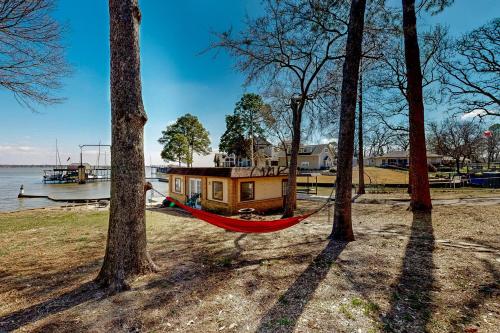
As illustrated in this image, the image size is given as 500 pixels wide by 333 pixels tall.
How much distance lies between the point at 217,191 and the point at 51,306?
10.5 m

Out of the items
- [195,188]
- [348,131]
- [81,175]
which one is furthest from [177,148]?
[348,131]

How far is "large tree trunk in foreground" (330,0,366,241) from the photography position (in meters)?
5.36

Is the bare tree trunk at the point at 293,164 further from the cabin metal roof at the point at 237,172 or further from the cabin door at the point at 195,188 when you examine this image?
the cabin door at the point at 195,188

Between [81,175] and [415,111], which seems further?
[81,175]

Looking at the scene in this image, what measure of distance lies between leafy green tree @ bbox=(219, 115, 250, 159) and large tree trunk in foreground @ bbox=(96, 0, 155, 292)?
29.7m

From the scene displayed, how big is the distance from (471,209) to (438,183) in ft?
41.8

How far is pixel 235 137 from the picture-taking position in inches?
1310

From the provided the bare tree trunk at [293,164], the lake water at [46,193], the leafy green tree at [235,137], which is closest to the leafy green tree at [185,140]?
the lake water at [46,193]

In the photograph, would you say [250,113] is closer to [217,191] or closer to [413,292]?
[217,191]

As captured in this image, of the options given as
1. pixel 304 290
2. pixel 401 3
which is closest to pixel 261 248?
pixel 304 290

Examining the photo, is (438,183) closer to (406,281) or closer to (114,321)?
(406,281)

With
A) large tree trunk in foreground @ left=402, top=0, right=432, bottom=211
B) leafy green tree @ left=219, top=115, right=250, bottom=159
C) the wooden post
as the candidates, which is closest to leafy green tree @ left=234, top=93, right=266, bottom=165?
leafy green tree @ left=219, top=115, right=250, bottom=159

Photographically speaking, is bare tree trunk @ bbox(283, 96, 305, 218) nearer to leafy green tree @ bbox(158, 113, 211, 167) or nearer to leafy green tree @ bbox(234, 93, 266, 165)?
leafy green tree @ bbox(234, 93, 266, 165)

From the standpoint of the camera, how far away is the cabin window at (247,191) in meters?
12.8
